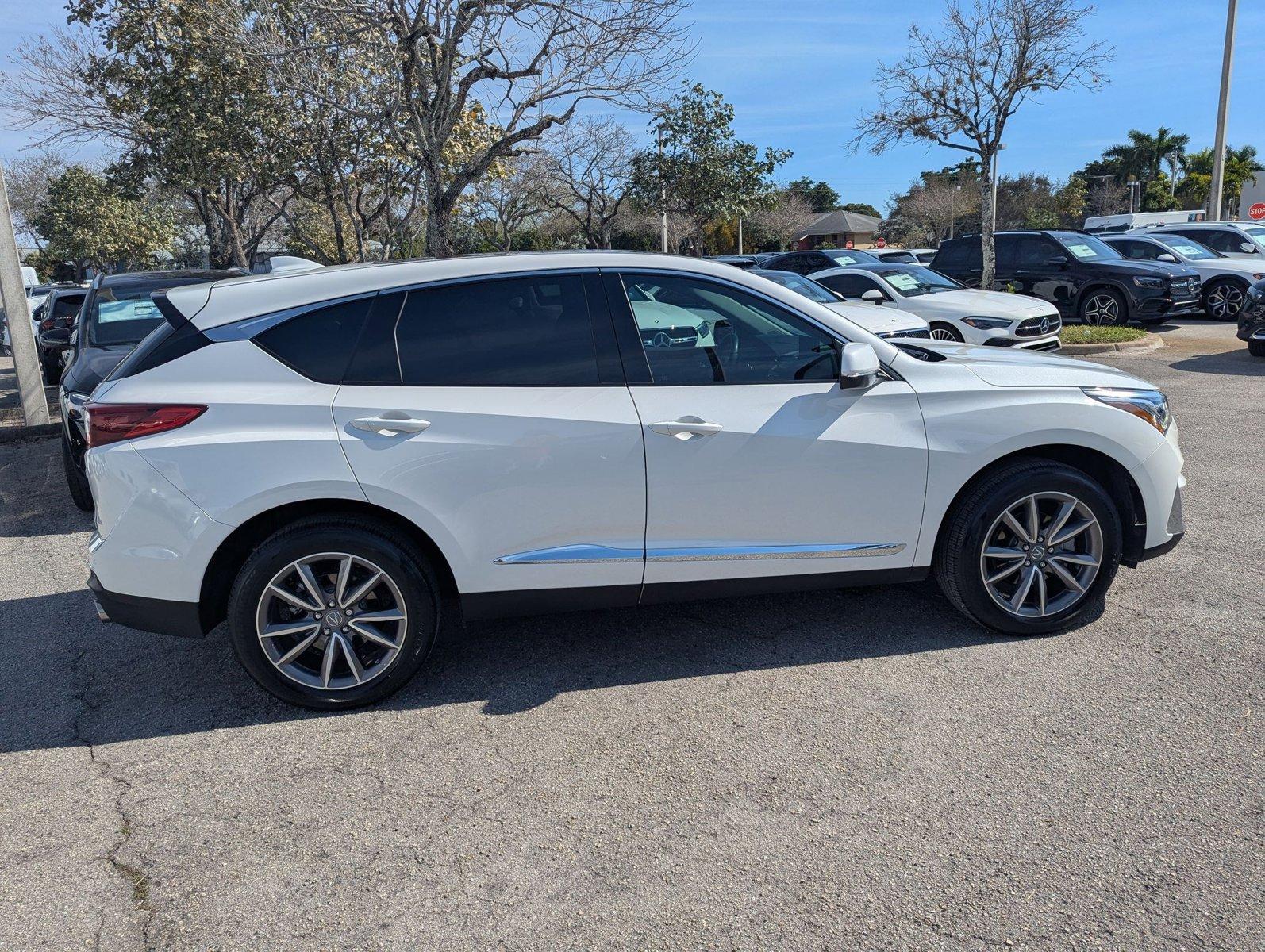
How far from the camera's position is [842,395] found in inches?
160

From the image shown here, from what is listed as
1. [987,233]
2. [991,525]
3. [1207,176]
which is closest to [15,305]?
[991,525]

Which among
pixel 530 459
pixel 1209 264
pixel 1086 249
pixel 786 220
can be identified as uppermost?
pixel 786 220

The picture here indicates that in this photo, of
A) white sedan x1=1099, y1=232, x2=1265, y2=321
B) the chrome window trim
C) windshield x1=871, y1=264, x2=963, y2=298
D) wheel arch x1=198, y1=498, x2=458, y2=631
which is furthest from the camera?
white sedan x1=1099, y1=232, x2=1265, y2=321

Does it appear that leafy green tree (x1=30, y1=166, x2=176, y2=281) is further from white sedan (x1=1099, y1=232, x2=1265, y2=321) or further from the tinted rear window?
the tinted rear window

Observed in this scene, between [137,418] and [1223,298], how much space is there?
1912 centimetres

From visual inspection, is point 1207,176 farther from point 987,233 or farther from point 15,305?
point 15,305

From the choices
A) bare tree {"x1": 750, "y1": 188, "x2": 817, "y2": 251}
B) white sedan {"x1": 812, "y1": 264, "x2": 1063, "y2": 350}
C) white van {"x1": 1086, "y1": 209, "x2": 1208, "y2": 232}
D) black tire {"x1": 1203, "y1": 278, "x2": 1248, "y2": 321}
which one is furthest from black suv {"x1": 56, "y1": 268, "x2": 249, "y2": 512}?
bare tree {"x1": 750, "y1": 188, "x2": 817, "y2": 251}

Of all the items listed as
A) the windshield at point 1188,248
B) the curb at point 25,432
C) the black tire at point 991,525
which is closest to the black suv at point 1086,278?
the windshield at point 1188,248

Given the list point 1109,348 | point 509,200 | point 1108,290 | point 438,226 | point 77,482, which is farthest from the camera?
point 509,200

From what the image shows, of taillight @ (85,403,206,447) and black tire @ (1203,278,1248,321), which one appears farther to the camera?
black tire @ (1203,278,1248,321)

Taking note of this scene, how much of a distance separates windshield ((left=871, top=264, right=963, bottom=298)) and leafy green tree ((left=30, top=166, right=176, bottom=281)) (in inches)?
1770

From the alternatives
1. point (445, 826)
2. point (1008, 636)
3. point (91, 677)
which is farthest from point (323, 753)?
point (1008, 636)

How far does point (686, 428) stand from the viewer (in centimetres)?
386

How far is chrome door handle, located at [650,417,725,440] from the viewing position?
12.6 ft
